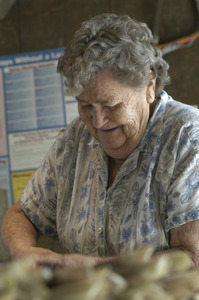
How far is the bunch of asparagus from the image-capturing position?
614 millimetres

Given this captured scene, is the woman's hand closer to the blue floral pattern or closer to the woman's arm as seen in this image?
the woman's arm

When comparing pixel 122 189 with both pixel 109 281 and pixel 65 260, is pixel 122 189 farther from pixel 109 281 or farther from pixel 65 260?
pixel 109 281

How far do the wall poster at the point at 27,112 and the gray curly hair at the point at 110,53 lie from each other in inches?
68.4

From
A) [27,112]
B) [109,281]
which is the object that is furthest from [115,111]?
[27,112]

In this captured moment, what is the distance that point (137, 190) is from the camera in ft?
5.46

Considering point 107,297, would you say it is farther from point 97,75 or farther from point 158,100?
point 158,100

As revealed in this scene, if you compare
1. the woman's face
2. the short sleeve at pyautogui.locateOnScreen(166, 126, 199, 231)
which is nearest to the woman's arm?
the short sleeve at pyautogui.locateOnScreen(166, 126, 199, 231)

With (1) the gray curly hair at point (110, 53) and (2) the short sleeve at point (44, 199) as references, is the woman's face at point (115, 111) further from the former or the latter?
(2) the short sleeve at point (44, 199)

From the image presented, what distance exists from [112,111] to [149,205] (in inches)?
13.8

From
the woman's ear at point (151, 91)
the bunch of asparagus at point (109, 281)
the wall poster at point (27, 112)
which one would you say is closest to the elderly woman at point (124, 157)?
the woman's ear at point (151, 91)

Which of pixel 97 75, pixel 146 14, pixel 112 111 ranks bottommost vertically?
pixel 112 111

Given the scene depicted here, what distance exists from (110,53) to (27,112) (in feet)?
6.55

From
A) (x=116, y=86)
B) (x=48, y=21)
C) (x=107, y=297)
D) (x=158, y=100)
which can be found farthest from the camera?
(x=48, y=21)

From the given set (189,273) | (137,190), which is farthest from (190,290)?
(137,190)
